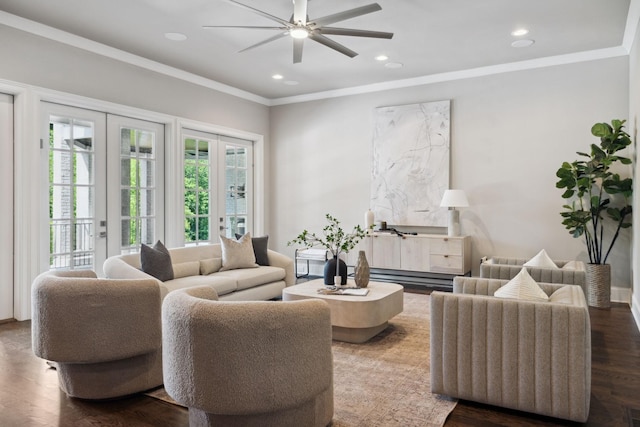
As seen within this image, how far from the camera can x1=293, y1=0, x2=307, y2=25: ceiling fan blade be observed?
137 inches

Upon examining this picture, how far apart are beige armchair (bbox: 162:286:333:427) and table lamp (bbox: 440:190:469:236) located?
13.5 feet

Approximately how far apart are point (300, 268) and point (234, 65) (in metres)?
3.33

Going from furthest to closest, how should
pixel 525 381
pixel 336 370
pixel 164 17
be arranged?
1. pixel 164 17
2. pixel 336 370
3. pixel 525 381

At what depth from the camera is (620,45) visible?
201 inches

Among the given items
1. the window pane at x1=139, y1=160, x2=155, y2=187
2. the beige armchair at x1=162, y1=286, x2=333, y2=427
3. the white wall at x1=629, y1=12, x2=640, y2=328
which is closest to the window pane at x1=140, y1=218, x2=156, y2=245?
the window pane at x1=139, y1=160, x2=155, y2=187

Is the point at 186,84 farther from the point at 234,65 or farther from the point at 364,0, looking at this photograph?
the point at 364,0

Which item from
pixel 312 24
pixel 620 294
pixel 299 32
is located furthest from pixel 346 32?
pixel 620 294

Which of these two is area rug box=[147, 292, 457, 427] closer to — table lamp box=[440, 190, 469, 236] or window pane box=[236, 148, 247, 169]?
table lamp box=[440, 190, 469, 236]

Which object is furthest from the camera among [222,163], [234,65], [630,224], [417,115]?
[222,163]

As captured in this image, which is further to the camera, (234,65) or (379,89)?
(379,89)

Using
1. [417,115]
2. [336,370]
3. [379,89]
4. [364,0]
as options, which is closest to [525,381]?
[336,370]

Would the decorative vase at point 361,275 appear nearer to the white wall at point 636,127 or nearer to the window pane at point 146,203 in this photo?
the white wall at point 636,127

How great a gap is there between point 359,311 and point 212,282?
1.56m

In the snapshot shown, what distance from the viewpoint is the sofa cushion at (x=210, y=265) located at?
16.2 feet
